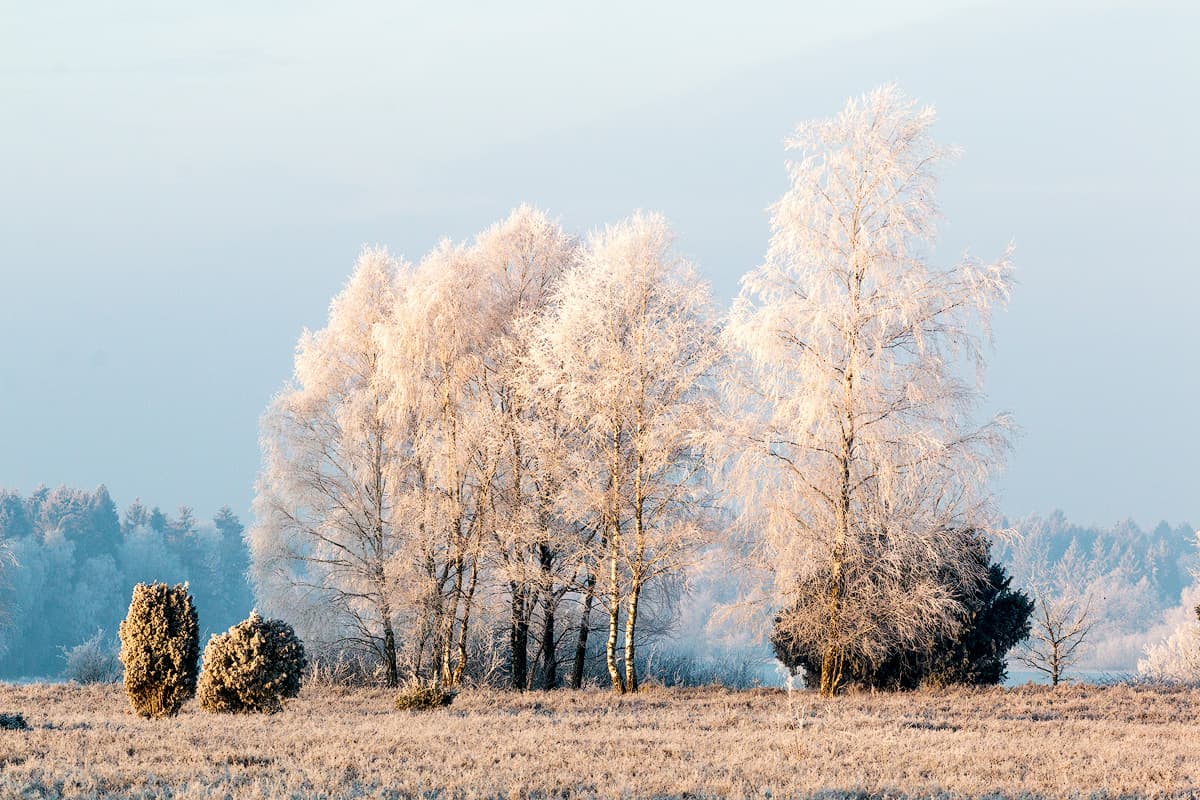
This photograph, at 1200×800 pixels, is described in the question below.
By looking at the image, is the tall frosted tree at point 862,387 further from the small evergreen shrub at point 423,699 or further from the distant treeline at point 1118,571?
the distant treeline at point 1118,571

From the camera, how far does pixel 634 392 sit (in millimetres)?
23281

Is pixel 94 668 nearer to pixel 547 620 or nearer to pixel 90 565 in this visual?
pixel 547 620

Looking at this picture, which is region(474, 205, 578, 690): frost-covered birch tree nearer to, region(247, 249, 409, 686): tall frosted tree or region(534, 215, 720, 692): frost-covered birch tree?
region(534, 215, 720, 692): frost-covered birch tree

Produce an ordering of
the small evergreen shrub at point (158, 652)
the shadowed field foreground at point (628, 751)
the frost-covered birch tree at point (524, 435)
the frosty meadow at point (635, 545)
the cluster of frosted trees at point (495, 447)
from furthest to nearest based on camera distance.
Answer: the frost-covered birch tree at point (524, 435)
the cluster of frosted trees at point (495, 447)
the small evergreen shrub at point (158, 652)
the frosty meadow at point (635, 545)
the shadowed field foreground at point (628, 751)

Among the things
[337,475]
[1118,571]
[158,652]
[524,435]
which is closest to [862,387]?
[524,435]

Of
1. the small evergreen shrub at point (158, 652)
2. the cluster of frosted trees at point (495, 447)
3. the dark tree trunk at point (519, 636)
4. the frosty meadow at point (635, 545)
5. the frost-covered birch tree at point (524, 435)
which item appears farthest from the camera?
the dark tree trunk at point (519, 636)

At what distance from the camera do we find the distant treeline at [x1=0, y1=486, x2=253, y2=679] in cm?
7731

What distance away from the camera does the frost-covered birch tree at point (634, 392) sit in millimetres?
23266

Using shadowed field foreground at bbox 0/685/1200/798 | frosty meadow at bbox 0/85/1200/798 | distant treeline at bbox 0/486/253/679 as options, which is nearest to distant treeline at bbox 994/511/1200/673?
distant treeline at bbox 0/486/253/679

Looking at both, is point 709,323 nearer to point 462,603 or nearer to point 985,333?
point 985,333

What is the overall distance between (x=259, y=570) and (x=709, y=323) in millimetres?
16024

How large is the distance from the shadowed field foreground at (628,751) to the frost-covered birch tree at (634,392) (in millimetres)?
5344

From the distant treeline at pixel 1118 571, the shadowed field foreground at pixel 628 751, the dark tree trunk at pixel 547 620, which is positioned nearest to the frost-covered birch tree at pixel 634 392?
the dark tree trunk at pixel 547 620

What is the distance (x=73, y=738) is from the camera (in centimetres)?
1338
